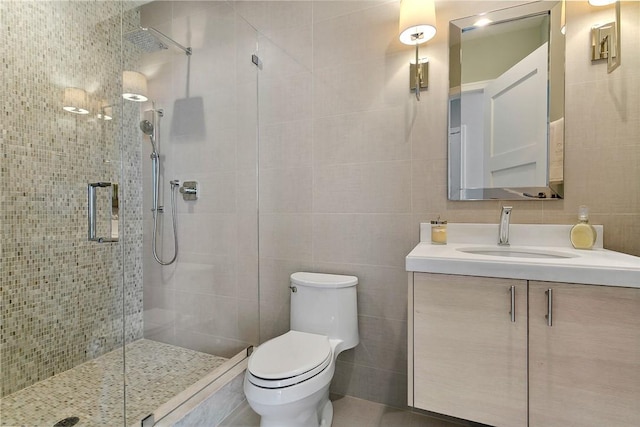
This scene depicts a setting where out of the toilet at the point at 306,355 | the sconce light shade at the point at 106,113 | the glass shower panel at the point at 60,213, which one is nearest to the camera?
the toilet at the point at 306,355

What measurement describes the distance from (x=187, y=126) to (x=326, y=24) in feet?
3.20

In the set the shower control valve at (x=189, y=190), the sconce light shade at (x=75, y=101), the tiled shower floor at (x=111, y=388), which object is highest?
the sconce light shade at (x=75, y=101)

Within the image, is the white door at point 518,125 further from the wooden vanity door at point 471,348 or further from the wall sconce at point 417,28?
the wooden vanity door at point 471,348

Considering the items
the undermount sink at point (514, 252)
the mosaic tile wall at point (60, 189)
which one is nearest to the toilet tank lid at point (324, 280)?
the undermount sink at point (514, 252)

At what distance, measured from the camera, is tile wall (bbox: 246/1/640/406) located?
1271mm

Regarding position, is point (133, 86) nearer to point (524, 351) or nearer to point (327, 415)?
point (327, 415)

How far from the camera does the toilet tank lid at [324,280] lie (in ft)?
5.06

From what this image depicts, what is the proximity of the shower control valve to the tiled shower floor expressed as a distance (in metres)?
0.85

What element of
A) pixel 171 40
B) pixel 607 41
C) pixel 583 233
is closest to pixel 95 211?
pixel 171 40

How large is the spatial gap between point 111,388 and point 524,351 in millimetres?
1836

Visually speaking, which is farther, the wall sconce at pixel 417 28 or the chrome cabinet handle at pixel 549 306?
the wall sconce at pixel 417 28

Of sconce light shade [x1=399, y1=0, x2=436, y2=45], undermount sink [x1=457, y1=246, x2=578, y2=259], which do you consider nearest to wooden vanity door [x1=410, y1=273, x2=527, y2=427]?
undermount sink [x1=457, y1=246, x2=578, y2=259]

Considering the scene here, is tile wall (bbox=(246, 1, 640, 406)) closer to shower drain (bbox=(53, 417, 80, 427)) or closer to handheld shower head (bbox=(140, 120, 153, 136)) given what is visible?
handheld shower head (bbox=(140, 120, 153, 136))

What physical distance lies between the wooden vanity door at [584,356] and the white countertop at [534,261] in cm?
3
